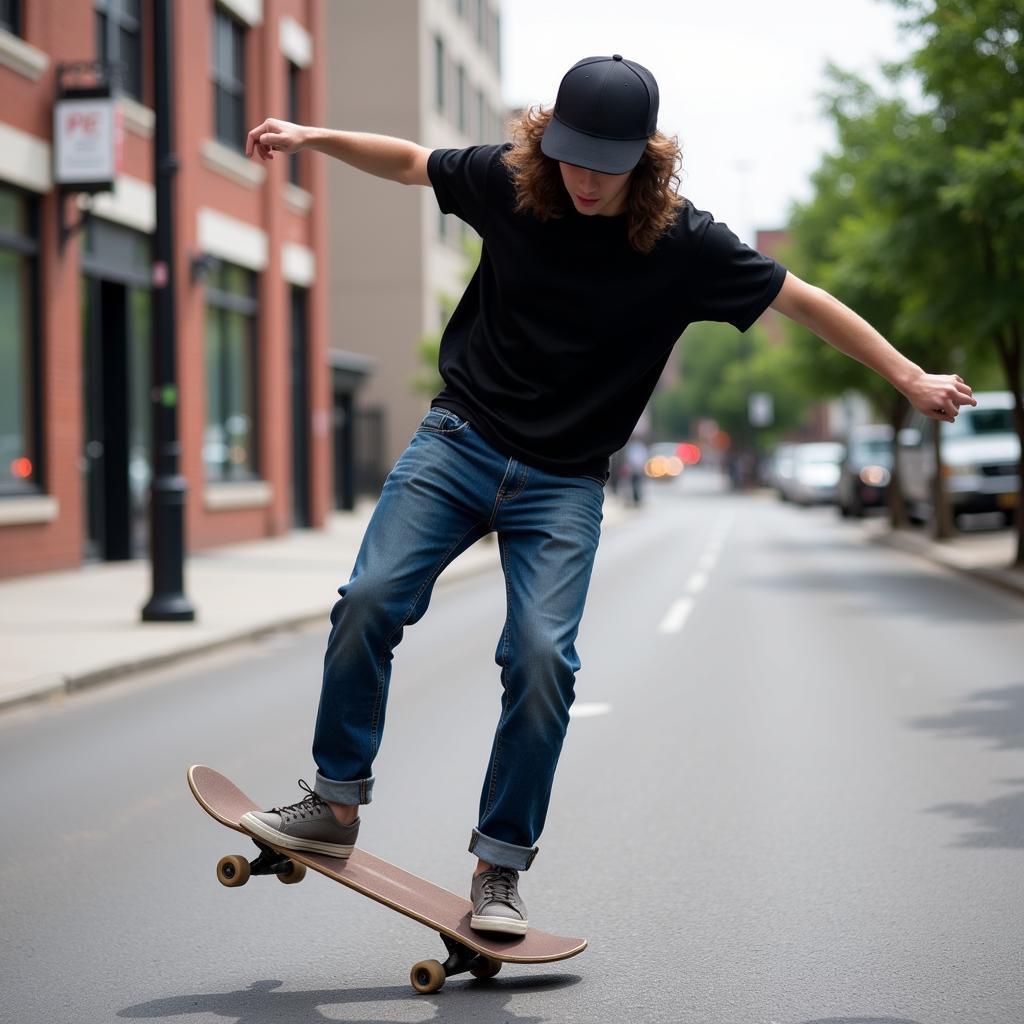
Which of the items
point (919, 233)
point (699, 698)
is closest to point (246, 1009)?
point (699, 698)

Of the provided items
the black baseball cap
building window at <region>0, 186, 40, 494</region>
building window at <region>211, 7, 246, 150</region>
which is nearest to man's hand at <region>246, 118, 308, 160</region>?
the black baseball cap

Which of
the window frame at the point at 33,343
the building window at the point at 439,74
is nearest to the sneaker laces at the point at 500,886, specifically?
the window frame at the point at 33,343

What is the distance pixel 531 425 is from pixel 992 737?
405 centimetres

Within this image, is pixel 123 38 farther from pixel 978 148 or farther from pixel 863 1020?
pixel 863 1020

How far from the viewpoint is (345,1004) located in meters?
3.38

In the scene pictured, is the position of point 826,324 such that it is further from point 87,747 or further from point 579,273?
point 87,747

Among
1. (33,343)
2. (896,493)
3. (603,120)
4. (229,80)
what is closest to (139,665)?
(603,120)

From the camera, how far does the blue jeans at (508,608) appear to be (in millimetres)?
3494

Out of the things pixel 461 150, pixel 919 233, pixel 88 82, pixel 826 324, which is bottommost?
pixel 826 324

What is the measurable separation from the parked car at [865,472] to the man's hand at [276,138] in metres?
30.1

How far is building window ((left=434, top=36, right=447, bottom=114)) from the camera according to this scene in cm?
3981

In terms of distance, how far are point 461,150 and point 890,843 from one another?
260 centimetres

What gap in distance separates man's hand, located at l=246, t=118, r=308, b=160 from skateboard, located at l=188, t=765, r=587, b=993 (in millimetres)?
1511

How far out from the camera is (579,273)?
11.6ft
